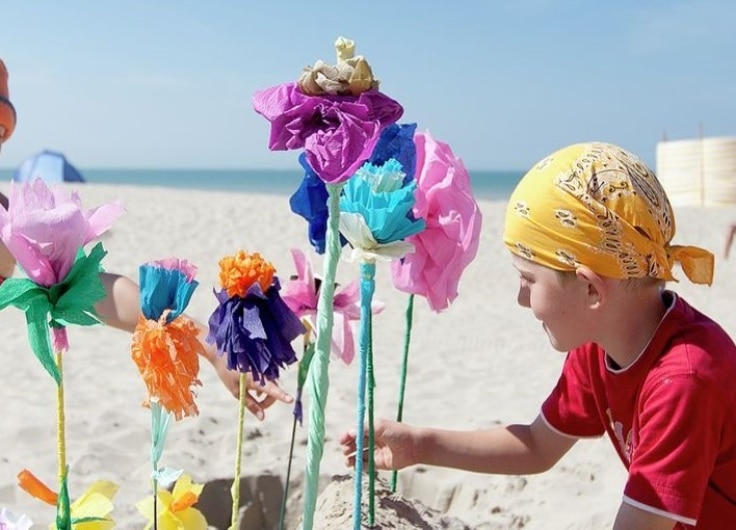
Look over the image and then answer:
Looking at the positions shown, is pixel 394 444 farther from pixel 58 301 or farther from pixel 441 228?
pixel 58 301

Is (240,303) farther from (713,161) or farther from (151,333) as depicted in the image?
(713,161)

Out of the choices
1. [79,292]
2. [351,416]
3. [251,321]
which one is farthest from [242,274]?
[351,416]

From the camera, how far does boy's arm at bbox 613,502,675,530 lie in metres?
1.44

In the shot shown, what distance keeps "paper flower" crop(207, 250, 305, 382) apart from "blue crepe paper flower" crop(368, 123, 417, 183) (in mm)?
366

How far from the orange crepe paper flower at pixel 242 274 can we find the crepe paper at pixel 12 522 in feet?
1.58

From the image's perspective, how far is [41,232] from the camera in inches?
45.1

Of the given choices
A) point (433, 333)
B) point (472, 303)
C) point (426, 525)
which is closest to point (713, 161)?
point (472, 303)

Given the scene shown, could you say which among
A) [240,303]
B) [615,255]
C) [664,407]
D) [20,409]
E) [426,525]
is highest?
[615,255]

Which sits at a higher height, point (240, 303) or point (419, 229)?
point (419, 229)

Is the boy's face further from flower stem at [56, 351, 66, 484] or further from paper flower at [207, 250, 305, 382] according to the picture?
flower stem at [56, 351, 66, 484]

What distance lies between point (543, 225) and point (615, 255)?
Result: 0.13 metres

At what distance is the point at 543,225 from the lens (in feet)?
4.92

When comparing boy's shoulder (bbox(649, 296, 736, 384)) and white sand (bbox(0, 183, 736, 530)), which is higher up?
boy's shoulder (bbox(649, 296, 736, 384))

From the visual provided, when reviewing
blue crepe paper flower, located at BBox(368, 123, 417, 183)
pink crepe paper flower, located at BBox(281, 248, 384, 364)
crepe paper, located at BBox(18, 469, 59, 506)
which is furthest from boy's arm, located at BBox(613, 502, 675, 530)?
crepe paper, located at BBox(18, 469, 59, 506)
